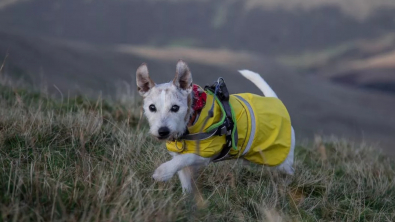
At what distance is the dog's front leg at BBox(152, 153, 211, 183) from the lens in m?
3.80

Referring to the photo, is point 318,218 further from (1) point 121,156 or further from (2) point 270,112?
(1) point 121,156

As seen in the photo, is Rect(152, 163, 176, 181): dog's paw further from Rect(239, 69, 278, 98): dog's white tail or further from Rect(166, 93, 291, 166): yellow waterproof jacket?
Rect(239, 69, 278, 98): dog's white tail

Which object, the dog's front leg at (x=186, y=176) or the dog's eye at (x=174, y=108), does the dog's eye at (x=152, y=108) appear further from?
the dog's front leg at (x=186, y=176)

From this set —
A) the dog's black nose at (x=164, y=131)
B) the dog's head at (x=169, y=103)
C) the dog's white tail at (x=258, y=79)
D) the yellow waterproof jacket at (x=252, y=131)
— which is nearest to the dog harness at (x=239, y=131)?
the yellow waterproof jacket at (x=252, y=131)

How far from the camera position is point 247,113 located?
14.6 feet

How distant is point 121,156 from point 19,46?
2630cm

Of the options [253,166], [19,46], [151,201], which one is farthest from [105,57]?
[151,201]

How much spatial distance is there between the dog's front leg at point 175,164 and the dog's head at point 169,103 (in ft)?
0.61

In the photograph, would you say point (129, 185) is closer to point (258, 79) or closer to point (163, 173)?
point (163, 173)

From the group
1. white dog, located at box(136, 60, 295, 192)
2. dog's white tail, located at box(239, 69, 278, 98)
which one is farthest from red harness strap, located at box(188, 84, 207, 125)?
dog's white tail, located at box(239, 69, 278, 98)

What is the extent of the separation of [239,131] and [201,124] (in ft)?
1.55

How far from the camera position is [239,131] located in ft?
14.2

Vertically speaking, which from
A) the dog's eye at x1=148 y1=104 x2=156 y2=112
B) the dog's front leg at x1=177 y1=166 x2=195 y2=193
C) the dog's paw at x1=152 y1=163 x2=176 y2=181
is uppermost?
the dog's eye at x1=148 y1=104 x2=156 y2=112

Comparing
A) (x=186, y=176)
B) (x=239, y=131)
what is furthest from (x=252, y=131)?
(x=186, y=176)
